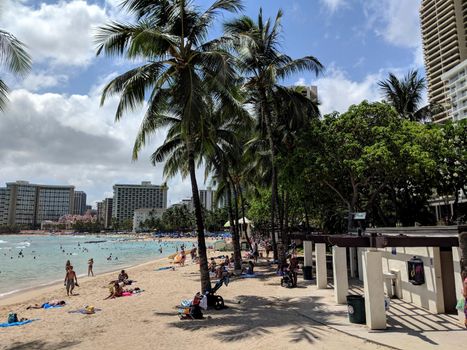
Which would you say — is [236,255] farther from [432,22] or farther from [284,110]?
[432,22]

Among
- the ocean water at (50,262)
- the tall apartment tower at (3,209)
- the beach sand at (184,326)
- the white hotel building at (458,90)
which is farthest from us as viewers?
the tall apartment tower at (3,209)

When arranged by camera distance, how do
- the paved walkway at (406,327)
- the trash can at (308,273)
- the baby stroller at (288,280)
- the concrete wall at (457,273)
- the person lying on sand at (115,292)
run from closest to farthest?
the paved walkway at (406,327)
the concrete wall at (457,273)
the baby stroller at (288,280)
the person lying on sand at (115,292)
the trash can at (308,273)

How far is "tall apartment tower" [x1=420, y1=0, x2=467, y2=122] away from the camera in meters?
102

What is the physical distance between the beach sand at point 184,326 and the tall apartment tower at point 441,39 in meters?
97.9

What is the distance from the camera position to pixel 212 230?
131m

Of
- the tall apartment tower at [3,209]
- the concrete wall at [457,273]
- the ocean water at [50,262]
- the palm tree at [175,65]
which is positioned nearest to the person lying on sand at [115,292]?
the palm tree at [175,65]

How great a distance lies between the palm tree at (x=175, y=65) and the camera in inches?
439

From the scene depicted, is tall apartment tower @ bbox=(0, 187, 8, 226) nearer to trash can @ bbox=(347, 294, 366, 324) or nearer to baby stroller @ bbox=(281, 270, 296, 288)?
baby stroller @ bbox=(281, 270, 296, 288)

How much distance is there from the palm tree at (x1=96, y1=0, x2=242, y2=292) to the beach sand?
2.20 meters

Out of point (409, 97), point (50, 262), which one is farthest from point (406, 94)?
point (50, 262)

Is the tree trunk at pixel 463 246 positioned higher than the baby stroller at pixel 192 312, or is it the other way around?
the tree trunk at pixel 463 246

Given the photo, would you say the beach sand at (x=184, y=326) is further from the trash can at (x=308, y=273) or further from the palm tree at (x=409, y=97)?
the palm tree at (x=409, y=97)

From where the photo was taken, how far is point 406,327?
330 inches

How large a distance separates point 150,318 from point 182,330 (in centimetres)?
203
